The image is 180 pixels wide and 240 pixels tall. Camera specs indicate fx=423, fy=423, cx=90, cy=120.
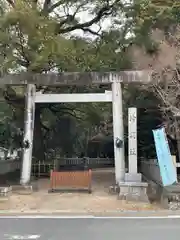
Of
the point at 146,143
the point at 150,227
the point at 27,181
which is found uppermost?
the point at 146,143

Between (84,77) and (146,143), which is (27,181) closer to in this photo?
(84,77)

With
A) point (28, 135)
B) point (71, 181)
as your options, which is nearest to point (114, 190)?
point (71, 181)

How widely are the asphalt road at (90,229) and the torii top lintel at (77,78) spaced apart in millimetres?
7445

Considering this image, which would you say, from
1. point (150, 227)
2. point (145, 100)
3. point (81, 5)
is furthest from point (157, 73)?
point (150, 227)

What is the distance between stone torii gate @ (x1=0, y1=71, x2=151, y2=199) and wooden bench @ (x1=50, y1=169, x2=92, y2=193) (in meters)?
1.54

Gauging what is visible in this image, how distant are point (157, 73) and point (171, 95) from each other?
1079 mm

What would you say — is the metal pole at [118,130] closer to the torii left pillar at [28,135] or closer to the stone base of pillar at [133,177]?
the stone base of pillar at [133,177]

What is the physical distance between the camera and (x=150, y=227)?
34.1ft

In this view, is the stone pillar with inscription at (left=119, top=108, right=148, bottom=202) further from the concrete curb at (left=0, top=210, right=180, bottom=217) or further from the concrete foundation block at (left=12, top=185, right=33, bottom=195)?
the concrete foundation block at (left=12, top=185, right=33, bottom=195)

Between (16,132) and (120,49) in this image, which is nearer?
(120,49)

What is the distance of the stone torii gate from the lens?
1778 centimetres

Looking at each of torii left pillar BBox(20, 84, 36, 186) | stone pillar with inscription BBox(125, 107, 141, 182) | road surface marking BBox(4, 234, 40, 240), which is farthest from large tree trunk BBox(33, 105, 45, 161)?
road surface marking BBox(4, 234, 40, 240)

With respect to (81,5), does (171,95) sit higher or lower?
lower

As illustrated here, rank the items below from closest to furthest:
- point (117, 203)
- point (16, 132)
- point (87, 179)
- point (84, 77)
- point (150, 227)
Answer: point (150, 227)
point (117, 203)
point (87, 179)
point (84, 77)
point (16, 132)
